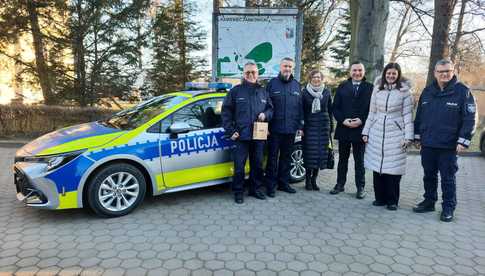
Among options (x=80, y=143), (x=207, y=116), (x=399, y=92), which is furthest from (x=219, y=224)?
(x=399, y=92)

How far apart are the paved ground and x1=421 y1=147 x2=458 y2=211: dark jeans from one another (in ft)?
1.02

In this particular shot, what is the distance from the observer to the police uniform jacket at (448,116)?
4090 millimetres

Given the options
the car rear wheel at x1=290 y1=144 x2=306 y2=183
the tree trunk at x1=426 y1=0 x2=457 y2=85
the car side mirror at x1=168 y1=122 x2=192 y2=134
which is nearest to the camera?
the car side mirror at x1=168 y1=122 x2=192 y2=134

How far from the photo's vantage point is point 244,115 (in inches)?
186

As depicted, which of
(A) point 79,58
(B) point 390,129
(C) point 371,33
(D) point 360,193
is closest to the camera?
(B) point 390,129

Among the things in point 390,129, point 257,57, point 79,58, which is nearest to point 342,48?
point 257,57

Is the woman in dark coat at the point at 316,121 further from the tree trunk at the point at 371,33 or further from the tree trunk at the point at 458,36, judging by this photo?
the tree trunk at the point at 458,36

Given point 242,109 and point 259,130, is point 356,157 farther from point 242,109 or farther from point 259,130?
point 242,109

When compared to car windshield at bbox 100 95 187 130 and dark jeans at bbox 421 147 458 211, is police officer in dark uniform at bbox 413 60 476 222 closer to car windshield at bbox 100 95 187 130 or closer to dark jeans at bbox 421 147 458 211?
dark jeans at bbox 421 147 458 211

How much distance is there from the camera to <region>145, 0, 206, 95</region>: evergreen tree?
13242 millimetres

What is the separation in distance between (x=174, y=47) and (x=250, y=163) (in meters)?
9.72

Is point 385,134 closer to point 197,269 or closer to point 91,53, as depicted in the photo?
point 197,269

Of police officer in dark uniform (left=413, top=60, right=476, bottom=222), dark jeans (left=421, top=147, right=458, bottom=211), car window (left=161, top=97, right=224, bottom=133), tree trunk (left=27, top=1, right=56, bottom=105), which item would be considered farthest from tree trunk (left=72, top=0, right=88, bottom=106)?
dark jeans (left=421, top=147, right=458, bottom=211)

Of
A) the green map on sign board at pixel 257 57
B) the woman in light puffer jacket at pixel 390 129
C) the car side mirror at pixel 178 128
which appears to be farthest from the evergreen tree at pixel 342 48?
the car side mirror at pixel 178 128
